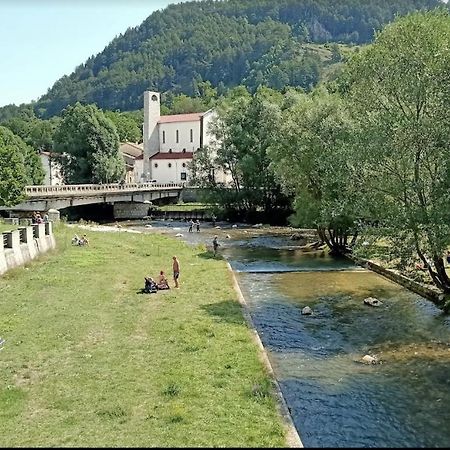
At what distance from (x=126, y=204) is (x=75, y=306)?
6892 cm

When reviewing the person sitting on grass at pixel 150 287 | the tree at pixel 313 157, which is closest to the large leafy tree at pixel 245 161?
the tree at pixel 313 157

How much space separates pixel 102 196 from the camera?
265ft

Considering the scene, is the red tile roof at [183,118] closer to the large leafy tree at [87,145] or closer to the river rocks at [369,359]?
the large leafy tree at [87,145]

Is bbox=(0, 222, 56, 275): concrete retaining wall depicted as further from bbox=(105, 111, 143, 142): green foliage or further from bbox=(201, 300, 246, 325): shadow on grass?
bbox=(105, 111, 143, 142): green foliage

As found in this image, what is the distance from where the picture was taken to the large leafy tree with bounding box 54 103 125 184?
317 feet

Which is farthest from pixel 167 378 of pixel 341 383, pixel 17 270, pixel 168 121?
pixel 168 121

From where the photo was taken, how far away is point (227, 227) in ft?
237

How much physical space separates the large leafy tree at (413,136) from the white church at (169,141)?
9518 cm

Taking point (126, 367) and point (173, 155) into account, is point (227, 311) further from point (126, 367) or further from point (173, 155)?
point (173, 155)

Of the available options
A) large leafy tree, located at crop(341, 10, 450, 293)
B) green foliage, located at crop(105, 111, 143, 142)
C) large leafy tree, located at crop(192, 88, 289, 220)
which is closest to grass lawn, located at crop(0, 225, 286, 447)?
large leafy tree, located at crop(341, 10, 450, 293)

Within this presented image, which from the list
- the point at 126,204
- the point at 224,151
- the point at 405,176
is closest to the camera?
the point at 405,176

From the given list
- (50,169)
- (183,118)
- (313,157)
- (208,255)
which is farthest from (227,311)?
(183,118)

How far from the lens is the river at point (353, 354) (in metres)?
14.6

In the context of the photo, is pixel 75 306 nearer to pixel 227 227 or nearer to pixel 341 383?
pixel 341 383
